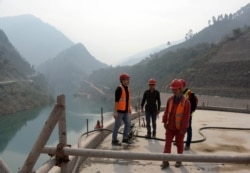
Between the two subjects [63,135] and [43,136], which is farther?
[63,135]

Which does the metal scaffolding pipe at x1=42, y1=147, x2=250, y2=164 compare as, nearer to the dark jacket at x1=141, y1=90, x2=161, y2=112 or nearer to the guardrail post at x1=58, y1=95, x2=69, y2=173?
the guardrail post at x1=58, y1=95, x2=69, y2=173

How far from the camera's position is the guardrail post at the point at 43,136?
321cm

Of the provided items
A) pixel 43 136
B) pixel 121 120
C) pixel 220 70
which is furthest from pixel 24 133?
pixel 43 136

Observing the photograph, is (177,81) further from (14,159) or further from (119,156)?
(14,159)

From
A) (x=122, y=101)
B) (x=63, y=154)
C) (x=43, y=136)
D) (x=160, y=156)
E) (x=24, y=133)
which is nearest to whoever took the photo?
(x=43, y=136)

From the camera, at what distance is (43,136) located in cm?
333

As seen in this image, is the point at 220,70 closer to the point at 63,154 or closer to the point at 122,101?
the point at 122,101

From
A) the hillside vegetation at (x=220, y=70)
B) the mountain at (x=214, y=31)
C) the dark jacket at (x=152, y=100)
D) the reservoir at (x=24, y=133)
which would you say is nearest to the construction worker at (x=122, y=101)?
the dark jacket at (x=152, y=100)

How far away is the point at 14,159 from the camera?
31953 mm

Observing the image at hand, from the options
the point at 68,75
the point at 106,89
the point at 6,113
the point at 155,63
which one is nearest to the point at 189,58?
the point at 155,63

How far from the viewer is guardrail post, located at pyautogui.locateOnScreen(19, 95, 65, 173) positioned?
3.21m

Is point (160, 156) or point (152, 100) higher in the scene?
point (152, 100)

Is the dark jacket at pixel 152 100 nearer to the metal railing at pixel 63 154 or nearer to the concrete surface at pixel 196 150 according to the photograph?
the concrete surface at pixel 196 150

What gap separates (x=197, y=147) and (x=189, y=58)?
7153 cm
